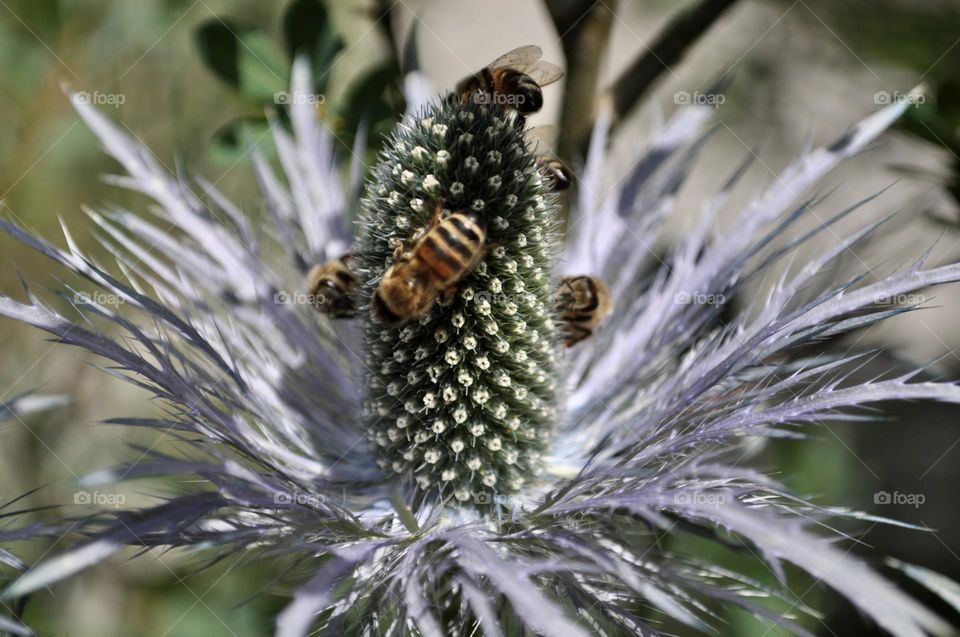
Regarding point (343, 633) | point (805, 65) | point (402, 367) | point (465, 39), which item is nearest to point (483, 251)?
point (402, 367)

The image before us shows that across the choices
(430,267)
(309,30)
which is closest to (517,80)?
(430,267)

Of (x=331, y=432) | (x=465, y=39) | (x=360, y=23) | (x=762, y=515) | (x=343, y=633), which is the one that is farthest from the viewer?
(x=465, y=39)

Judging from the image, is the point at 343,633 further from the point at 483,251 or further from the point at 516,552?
the point at 483,251

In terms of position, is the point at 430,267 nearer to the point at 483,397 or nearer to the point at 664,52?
the point at 483,397

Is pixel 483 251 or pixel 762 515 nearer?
pixel 762 515

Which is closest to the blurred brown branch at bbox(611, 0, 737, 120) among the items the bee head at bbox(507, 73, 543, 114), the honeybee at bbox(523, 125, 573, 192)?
the honeybee at bbox(523, 125, 573, 192)

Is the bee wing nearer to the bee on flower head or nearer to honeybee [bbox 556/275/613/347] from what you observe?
the bee on flower head

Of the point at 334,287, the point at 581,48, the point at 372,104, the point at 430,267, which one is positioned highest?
the point at 372,104
